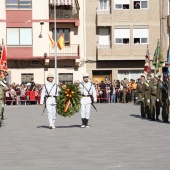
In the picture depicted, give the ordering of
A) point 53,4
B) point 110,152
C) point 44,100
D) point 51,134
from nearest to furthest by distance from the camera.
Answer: point 110,152
point 51,134
point 44,100
point 53,4

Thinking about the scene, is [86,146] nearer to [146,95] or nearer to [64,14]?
[146,95]

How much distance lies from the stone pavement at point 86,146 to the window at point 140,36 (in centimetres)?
2828

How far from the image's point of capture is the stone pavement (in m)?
13.2

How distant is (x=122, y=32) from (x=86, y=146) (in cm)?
3679

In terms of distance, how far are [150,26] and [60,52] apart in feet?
24.8

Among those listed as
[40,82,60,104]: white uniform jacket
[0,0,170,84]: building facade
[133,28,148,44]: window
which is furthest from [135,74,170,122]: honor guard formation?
[133,28,148,44]: window

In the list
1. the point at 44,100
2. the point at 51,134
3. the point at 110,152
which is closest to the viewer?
the point at 110,152

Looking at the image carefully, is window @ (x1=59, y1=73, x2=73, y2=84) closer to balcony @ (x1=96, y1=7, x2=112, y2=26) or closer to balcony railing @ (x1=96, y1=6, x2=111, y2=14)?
balcony @ (x1=96, y1=7, x2=112, y2=26)

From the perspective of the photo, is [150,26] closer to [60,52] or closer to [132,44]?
[132,44]

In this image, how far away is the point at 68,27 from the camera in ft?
173

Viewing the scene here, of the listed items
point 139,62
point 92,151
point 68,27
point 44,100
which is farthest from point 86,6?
point 92,151

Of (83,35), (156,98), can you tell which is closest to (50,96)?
(156,98)

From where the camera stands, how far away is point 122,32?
174ft

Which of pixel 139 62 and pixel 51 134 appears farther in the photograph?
pixel 139 62
